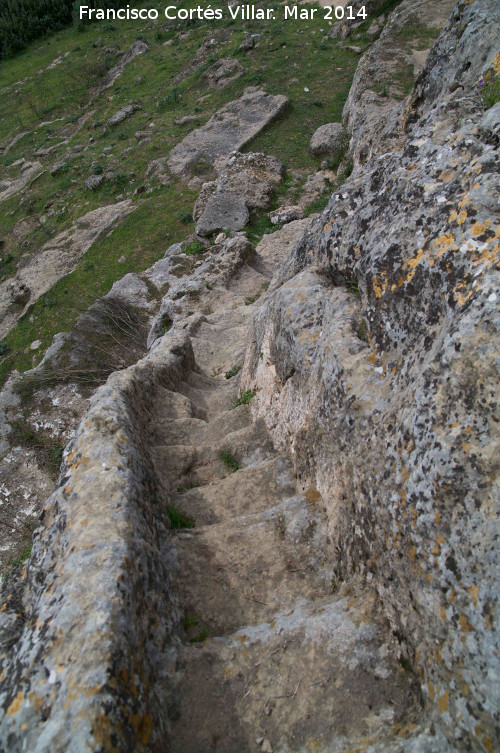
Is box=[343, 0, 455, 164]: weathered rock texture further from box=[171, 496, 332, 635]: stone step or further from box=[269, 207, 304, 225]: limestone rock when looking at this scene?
box=[171, 496, 332, 635]: stone step

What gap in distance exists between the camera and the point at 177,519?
4645 mm

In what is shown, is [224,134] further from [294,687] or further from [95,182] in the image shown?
[294,687]

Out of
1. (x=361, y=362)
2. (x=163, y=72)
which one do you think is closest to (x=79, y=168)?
(x=163, y=72)

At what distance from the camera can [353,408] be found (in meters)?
4.05

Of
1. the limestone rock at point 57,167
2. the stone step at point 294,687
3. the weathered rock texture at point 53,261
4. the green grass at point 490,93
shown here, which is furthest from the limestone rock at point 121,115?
the stone step at point 294,687

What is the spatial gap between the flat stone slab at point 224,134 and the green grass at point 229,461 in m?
22.3

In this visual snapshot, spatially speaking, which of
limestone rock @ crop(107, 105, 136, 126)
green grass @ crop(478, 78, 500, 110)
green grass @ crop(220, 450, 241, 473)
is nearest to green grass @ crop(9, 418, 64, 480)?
green grass @ crop(220, 450, 241, 473)

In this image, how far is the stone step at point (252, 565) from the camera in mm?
3836

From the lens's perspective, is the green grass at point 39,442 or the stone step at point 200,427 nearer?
the stone step at point 200,427

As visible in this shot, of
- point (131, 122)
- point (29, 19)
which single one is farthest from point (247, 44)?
point (29, 19)

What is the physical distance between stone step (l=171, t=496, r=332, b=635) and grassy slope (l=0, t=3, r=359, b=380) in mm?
17343

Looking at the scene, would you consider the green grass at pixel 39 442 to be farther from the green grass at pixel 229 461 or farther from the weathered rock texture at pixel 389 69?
the weathered rock texture at pixel 389 69

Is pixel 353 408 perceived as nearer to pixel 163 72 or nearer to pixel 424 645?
pixel 424 645

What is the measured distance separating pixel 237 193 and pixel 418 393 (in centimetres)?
1931
